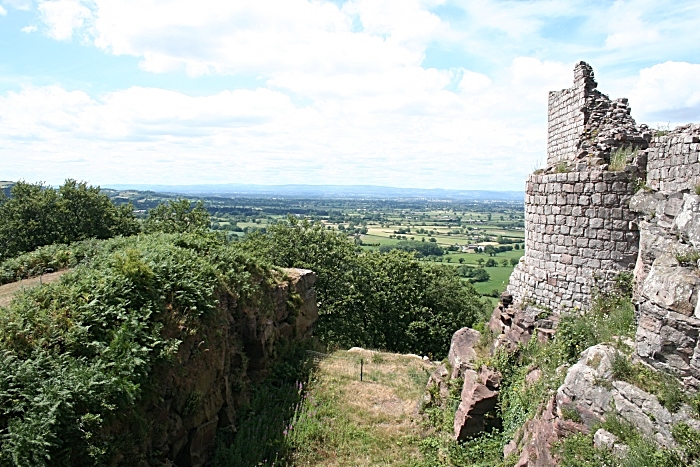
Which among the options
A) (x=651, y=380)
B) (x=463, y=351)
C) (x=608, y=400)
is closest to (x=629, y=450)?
(x=608, y=400)

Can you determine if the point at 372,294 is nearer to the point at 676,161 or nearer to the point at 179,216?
the point at 179,216

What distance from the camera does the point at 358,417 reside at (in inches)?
495

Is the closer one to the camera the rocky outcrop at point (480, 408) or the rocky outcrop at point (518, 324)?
the rocky outcrop at point (518, 324)

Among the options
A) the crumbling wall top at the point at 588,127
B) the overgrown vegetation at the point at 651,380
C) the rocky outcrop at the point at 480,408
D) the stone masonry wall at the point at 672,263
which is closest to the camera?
the overgrown vegetation at the point at 651,380

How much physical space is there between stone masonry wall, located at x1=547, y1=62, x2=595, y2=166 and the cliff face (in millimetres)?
9001

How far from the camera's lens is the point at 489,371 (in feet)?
35.5

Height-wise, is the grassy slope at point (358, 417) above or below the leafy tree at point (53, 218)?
below

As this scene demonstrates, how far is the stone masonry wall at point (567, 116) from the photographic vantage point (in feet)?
33.4

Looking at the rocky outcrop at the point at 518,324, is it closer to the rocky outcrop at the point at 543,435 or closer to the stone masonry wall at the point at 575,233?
the stone masonry wall at the point at 575,233

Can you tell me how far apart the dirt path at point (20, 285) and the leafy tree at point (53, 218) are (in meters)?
7.20

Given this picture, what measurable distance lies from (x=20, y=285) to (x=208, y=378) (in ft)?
21.2

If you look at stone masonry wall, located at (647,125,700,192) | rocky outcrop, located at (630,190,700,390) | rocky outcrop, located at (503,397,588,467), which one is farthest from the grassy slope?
stone masonry wall, located at (647,125,700,192)

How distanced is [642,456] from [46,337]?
29.8 feet

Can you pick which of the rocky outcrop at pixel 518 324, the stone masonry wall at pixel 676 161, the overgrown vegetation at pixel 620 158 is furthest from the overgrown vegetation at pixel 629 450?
the overgrown vegetation at pixel 620 158
